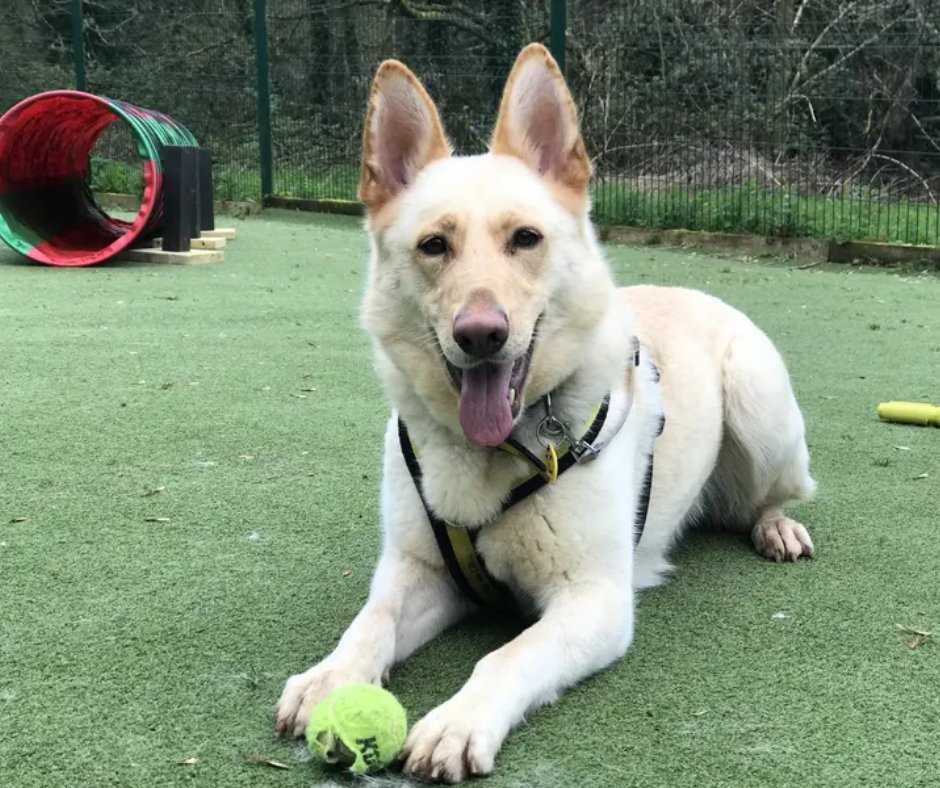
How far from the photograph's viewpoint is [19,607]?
2.30 meters

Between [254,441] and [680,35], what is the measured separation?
7.77m

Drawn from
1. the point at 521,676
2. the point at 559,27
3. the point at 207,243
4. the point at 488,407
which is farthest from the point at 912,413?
the point at 559,27

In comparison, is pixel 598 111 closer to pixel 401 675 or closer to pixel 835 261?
pixel 835 261

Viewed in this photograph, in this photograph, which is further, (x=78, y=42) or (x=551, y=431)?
(x=78, y=42)

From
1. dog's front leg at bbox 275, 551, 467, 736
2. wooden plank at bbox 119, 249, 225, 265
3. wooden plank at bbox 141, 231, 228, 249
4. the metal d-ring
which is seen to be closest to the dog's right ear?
the metal d-ring

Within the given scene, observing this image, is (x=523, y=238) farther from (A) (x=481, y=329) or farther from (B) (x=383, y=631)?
(B) (x=383, y=631)

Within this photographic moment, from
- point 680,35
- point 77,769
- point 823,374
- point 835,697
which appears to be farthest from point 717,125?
point 77,769

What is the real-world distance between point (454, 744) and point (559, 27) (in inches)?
379

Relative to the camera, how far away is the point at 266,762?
1.69 meters

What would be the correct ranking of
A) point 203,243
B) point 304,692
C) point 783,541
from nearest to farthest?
point 304,692, point 783,541, point 203,243

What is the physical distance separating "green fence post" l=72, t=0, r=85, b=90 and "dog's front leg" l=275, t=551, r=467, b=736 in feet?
44.1

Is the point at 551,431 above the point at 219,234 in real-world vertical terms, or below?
below

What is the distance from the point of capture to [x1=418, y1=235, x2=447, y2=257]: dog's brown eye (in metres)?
2.22

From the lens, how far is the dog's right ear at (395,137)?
2.41 m
